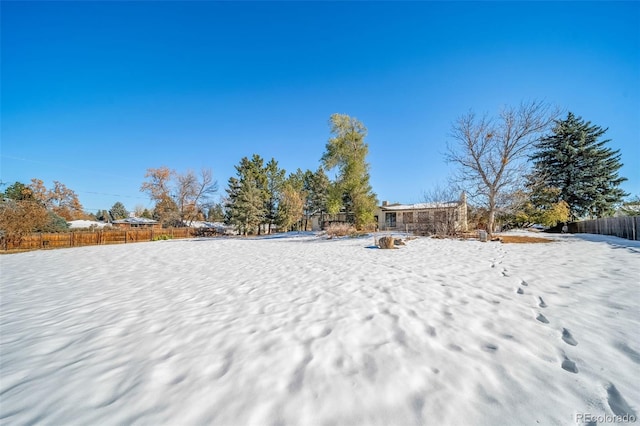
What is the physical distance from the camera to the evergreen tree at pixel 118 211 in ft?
196

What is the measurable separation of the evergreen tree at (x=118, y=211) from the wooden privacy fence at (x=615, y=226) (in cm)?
7879

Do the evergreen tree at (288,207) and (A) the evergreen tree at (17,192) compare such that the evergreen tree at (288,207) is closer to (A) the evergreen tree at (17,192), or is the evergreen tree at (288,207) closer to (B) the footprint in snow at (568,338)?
(A) the evergreen tree at (17,192)

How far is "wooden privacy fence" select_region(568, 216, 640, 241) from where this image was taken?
11070 millimetres

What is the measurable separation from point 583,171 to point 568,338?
26423 millimetres

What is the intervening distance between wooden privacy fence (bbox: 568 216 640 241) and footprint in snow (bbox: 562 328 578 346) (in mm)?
14280

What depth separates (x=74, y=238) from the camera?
19.6 metres

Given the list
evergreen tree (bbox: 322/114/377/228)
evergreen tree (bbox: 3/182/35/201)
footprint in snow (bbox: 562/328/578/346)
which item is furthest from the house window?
evergreen tree (bbox: 3/182/35/201)

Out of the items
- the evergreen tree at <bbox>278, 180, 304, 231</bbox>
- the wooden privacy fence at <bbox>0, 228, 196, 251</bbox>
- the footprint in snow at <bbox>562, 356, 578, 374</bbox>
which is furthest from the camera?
the evergreen tree at <bbox>278, 180, 304, 231</bbox>

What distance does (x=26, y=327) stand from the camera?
322 centimetres

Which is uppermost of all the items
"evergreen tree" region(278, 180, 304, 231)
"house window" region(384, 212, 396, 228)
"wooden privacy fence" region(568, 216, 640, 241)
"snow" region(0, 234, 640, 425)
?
"evergreen tree" region(278, 180, 304, 231)

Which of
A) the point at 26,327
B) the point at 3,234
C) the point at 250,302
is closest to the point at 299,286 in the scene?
the point at 250,302

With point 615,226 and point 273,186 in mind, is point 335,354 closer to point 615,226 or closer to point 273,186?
point 615,226

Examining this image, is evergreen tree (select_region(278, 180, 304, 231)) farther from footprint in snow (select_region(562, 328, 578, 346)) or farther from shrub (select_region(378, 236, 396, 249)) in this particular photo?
footprint in snow (select_region(562, 328, 578, 346))

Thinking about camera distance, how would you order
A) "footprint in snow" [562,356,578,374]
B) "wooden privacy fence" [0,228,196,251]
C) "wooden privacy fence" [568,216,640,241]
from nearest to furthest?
1. "footprint in snow" [562,356,578,374]
2. "wooden privacy fence" [568,216,640,241]
3. "wooden privacy fence" [0,228,196,251]
